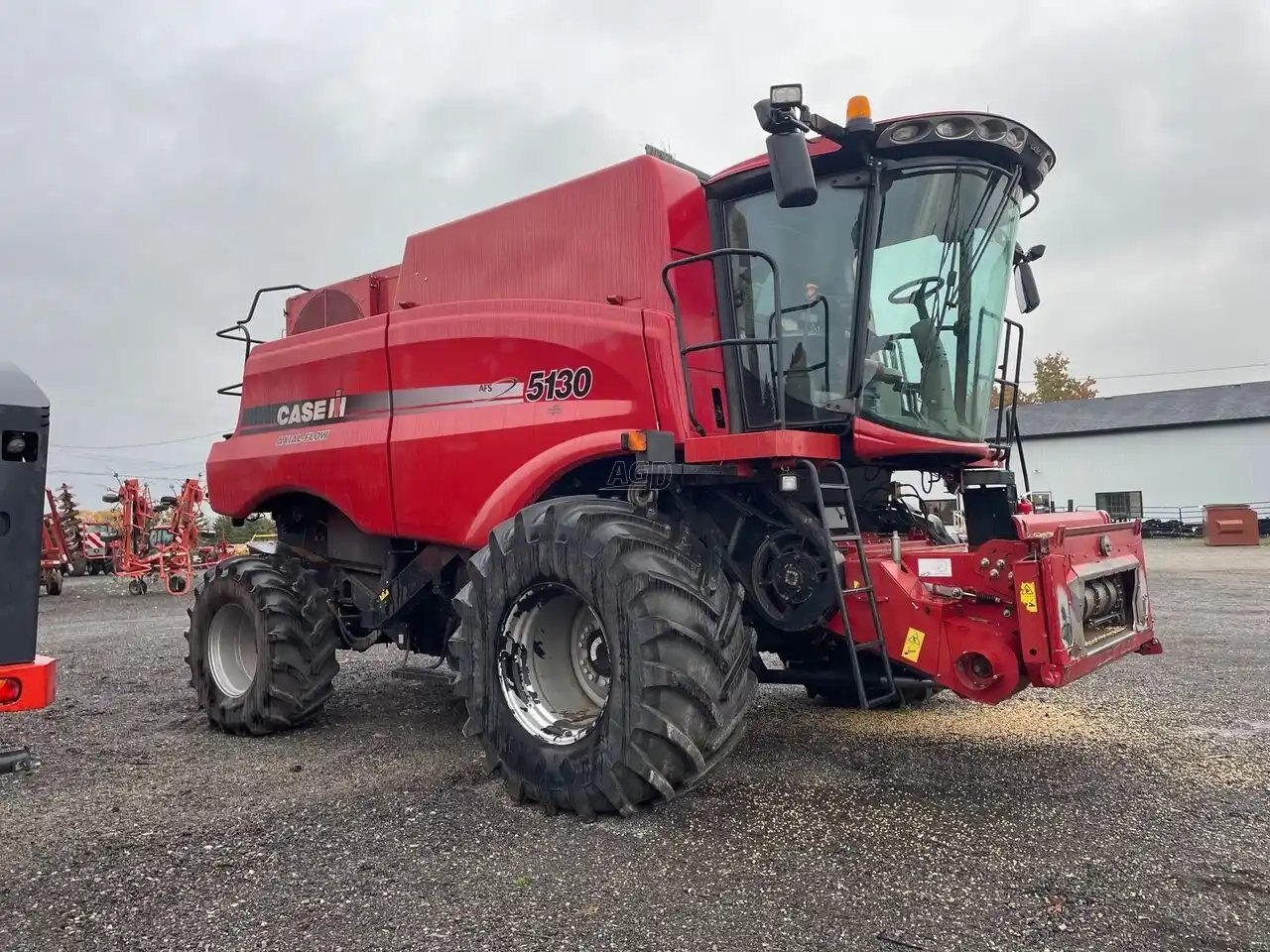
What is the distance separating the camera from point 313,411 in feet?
19.8

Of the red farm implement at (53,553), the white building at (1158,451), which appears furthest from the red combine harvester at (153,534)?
the white building at (1158,451)

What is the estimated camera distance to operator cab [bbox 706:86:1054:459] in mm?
4277

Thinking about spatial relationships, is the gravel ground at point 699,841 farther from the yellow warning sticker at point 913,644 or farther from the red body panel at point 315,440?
the red body panel at point 315,440

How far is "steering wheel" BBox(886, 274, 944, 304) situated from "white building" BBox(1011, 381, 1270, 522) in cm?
3859

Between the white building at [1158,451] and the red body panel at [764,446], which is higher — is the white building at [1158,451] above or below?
above

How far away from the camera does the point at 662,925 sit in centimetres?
290

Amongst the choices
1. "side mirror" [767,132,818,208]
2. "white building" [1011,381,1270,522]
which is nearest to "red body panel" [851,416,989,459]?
"side mirror" [767,132,818,208]

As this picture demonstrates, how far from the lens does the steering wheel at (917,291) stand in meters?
4.41

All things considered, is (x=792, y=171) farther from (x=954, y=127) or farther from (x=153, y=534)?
(x=153, y=534)

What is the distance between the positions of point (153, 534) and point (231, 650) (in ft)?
52.3

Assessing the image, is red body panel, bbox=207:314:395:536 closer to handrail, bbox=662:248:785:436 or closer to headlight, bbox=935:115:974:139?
handrail, bbox=662:248:785:436

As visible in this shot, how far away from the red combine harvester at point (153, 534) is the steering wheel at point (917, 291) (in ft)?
58.0

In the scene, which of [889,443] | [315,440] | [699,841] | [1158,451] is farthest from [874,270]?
[1158,451]

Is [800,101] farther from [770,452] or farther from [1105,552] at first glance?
[1105,552]
